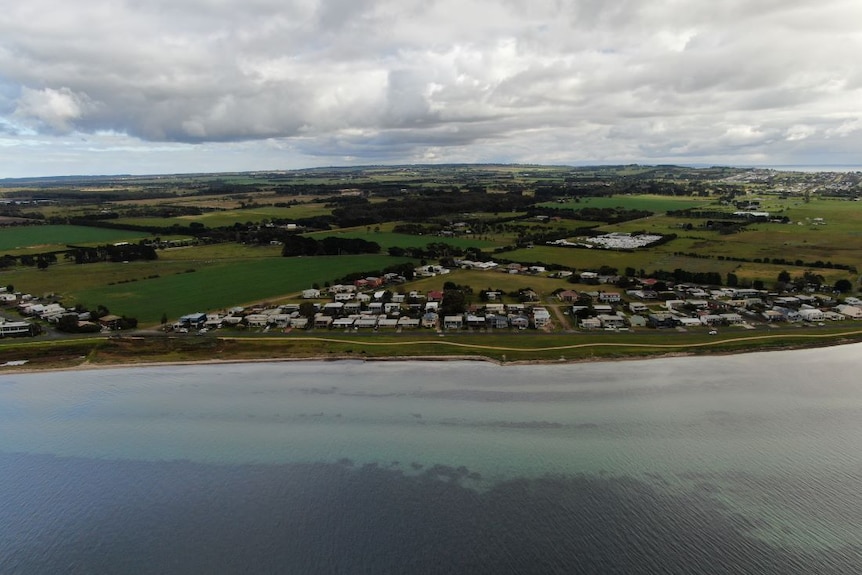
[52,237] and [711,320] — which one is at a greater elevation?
[52,237]

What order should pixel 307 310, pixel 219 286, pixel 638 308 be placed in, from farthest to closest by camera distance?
pixel 219 286 → pixel 638 308 → pixel 307 310

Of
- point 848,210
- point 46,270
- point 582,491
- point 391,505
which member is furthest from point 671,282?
point 848,210

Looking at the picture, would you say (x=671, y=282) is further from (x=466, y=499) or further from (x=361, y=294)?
A: (x=466, y=499)

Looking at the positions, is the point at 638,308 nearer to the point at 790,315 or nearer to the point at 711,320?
the point at 711,320

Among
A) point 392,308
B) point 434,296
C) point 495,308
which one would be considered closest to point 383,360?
point 392,308

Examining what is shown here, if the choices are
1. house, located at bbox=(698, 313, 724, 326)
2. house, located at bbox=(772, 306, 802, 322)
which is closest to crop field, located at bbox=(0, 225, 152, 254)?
house, located at bbox=(698, 313, 724, 326)

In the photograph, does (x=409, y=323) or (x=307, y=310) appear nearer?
(x=409, y=323)

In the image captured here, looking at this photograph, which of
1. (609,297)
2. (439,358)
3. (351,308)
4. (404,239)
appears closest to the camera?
(439,358)
